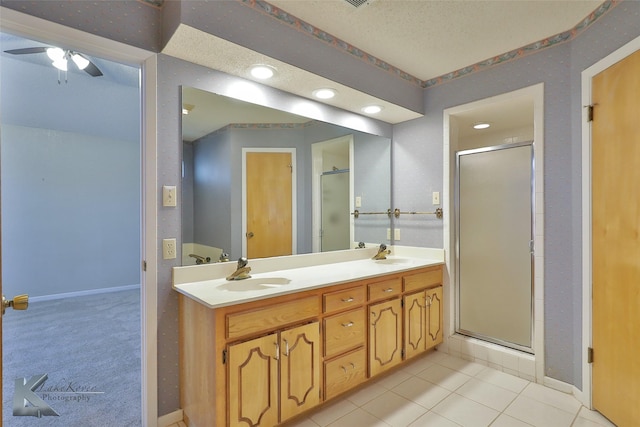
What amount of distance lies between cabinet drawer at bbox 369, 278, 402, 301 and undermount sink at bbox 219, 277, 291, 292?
60 cm

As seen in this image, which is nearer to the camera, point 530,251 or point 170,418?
point 170,418

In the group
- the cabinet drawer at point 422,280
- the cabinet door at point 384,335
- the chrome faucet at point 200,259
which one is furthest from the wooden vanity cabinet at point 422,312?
the chrome faucet at point 200,259

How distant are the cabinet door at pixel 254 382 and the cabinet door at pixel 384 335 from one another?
769 millimetres

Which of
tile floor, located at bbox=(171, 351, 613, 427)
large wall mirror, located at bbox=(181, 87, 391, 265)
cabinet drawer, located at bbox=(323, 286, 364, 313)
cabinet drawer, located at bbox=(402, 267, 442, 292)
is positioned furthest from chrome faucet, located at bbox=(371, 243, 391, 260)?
tile floor, located at bbox=(171, 351, 613, 427)

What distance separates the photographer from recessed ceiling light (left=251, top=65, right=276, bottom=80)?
193 cm

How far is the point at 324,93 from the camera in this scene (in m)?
2.34

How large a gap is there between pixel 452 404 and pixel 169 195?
219 cm

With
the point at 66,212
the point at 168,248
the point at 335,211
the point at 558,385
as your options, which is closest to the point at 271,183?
the point at 335,211

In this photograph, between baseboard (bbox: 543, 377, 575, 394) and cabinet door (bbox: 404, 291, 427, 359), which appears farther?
cabinet door (bbox: 404, 291, 427, 359)

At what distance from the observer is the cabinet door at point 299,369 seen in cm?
164

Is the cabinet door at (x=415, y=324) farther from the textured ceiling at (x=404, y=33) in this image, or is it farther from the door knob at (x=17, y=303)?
the door knob at (x=17, y=303)

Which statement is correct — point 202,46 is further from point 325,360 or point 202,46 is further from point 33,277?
point 33,277

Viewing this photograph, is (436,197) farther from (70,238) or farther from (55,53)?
(70,238)

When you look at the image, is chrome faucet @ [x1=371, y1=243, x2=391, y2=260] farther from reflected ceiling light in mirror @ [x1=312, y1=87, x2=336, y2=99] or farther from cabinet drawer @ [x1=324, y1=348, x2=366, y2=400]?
reflected ceiling light in mirror @ [x1=312, y1=87, x2=336, y2=99]
